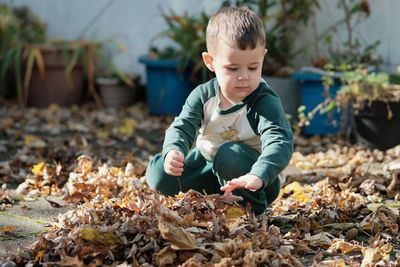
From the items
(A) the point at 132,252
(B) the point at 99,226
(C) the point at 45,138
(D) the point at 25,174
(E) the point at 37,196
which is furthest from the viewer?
(C) the point at 45,138

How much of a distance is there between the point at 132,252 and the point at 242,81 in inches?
30.4

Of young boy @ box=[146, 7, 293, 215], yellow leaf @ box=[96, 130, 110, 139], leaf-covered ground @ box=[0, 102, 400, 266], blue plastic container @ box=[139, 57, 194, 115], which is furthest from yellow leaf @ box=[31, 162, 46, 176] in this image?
blue plastic container @ box=[139, 57, 194, 115]

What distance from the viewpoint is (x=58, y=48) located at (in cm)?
589

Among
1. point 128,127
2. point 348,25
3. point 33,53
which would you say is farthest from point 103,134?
point 348,25

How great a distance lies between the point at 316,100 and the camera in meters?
4.31

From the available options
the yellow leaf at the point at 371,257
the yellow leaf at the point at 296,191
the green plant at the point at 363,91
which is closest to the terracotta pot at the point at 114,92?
the green plant at the point at 363,91

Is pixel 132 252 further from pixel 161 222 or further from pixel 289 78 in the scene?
pixel 289 78

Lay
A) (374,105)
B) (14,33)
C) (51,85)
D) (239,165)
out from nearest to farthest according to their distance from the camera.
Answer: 1. (239,165)
2. (374,105)
3. (51,85)
4. (14,33)

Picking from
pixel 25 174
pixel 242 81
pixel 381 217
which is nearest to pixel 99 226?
pixel 242 81

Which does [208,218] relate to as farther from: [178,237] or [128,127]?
[128,127]

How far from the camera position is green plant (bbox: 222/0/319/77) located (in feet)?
16.0

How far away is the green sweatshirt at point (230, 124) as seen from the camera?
204 centimetres

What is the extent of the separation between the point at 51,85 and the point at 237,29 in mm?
4464

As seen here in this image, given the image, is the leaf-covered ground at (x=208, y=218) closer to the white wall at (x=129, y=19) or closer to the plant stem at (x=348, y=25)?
the plant stem at (x=348, y=25)
